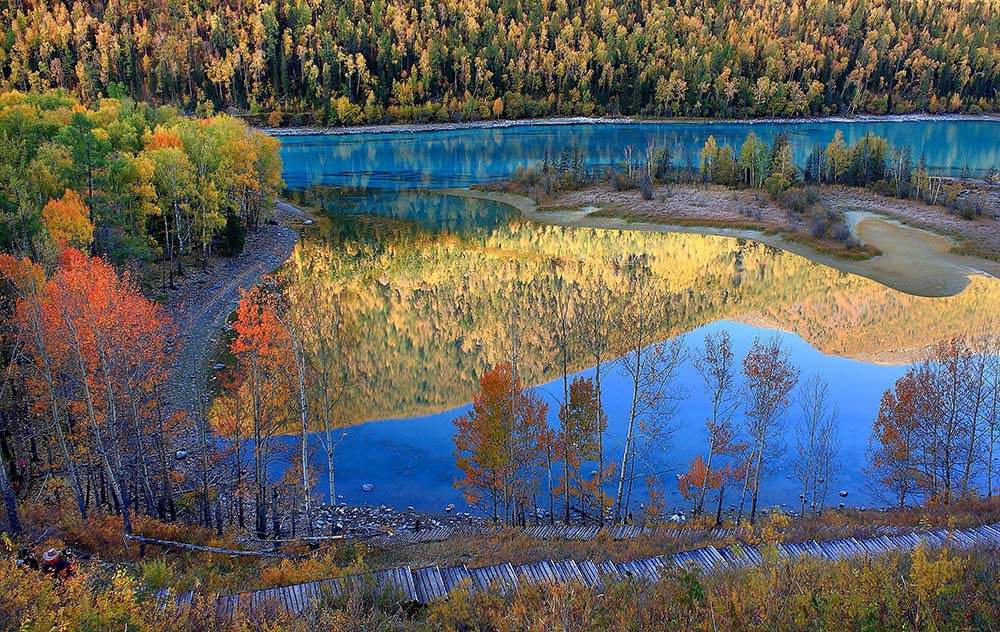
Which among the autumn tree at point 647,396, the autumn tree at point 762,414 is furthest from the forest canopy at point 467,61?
the autumn tree at point 762,414

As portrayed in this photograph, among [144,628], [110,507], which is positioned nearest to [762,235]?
[110,507]

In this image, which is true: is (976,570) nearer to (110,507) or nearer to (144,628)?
(144,628)

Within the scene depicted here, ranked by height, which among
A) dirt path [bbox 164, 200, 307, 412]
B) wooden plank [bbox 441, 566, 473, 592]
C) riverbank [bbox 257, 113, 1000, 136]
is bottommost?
dirt path [bbox 164, 200, 307, 412]

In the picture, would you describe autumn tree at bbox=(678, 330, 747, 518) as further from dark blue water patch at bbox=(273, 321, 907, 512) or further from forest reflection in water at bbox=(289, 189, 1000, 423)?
forest reflection in water at bbox=(289, 189, 1000, 423)

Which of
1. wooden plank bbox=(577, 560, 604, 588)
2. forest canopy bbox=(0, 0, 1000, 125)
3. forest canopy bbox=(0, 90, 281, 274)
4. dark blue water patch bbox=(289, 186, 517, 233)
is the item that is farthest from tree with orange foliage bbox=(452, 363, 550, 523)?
forest canopy bbox=(0, 0, 1000, 125)

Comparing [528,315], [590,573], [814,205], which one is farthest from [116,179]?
[814,205]

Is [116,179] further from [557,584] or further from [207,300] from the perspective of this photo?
[557,584]

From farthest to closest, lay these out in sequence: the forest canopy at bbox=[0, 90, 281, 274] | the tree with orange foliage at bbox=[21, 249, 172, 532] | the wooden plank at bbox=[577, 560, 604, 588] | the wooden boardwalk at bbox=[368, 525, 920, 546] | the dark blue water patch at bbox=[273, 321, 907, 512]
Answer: the forest canopy at bbox=[0, 90, 281, 274] < the dark blue water patch at bbox=[273, 321, 907, 512] < the tree with orange foliage at bbox=[21, 249, 172, 532] < the wooden boardwalk at bbox=[368, 525, 920, 546] < the wooden plank at bbox=[577, 560, 604, 588]
